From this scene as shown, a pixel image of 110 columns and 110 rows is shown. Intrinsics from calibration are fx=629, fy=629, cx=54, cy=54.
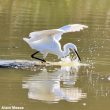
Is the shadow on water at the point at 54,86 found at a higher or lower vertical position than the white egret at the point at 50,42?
lower

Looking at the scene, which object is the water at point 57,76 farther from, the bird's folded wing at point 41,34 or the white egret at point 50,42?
the bird's folded wing at point 41,34

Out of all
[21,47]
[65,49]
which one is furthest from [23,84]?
[21,47]

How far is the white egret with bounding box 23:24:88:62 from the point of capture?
48.9 ft

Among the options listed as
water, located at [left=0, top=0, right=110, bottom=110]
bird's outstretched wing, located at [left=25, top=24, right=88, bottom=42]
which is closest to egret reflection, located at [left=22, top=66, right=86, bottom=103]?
water, located at [left=0, top=0, right=110, bottom=110]

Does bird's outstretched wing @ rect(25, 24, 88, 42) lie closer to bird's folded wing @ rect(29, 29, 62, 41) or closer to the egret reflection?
bird's folded wing @ rect(29, 29, 62, 41)

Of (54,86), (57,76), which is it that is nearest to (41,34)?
(57,76)

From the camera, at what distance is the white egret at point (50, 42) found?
1491cm

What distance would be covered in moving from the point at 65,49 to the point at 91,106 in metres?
4.74

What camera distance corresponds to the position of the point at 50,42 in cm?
1512

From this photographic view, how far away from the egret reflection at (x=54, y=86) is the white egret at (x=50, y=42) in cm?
106

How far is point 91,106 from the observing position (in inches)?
412

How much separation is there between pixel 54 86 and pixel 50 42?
Result: 3173mm

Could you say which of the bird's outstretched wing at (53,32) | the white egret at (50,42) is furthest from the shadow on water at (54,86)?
the bird's outstretched wing at (53,32)

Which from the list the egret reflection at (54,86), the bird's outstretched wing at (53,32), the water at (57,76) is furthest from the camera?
the bird's outstretched wing at (53,32)
